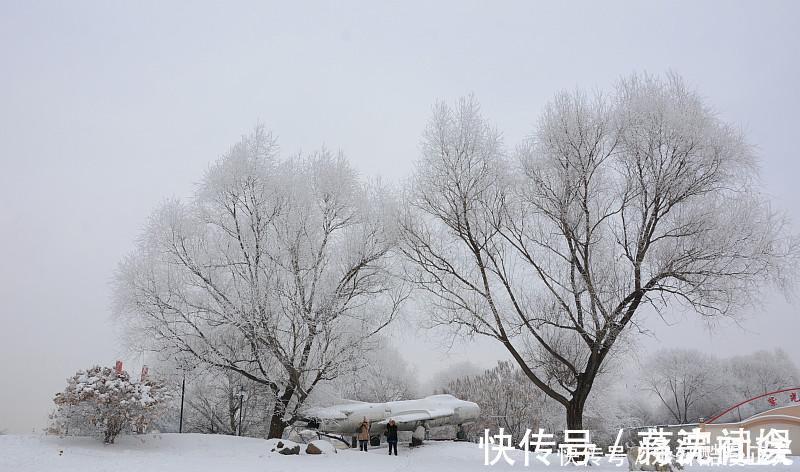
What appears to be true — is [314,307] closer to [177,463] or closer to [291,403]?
[291,403]

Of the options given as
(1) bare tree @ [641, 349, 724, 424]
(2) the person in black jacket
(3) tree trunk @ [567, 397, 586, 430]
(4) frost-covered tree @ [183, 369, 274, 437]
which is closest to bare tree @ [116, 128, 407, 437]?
(2) the person in black jacket

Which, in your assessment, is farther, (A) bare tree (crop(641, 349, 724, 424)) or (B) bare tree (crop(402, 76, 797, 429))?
(A) bare tree (crop(641, 349, 724, 424))

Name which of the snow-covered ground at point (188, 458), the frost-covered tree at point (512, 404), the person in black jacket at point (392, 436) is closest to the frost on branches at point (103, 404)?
the snow-covered ground at point (188, 458)

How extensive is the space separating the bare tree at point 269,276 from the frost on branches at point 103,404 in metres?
3.09

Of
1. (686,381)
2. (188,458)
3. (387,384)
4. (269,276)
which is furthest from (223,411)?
(686,381)

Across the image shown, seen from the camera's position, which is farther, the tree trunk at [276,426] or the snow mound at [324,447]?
the tree trunk at [276,426]

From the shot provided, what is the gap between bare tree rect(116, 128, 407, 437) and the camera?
20688mm

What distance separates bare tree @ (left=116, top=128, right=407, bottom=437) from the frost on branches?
3.09 m

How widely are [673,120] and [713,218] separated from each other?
10.9ft

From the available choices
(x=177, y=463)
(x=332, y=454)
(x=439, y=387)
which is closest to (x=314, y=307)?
(x=332, y=454)

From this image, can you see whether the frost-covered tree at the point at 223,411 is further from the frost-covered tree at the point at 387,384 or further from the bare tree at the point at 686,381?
the bare tree at the point at 686,381

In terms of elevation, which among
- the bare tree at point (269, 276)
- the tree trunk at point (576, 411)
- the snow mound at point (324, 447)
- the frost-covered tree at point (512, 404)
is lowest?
the frost-covered tree at point (512, 404)

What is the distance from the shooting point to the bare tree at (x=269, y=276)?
2069 centimetres

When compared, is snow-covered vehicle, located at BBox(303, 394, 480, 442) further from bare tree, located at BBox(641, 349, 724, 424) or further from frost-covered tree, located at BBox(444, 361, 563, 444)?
bare tree, located at BBox(641, 349, 724, 424)
